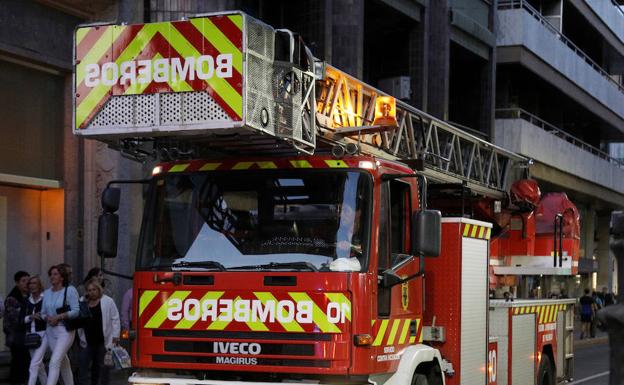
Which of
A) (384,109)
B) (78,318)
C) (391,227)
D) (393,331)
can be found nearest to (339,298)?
(393,331)

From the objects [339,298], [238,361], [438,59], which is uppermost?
[438,59]

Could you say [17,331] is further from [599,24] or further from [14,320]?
[599,24]

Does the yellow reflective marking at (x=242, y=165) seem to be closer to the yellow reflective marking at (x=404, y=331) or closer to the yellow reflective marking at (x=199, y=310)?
the yellow reflective marking at (x=199, y=310)

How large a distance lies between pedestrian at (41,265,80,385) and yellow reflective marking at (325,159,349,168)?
5.55 m

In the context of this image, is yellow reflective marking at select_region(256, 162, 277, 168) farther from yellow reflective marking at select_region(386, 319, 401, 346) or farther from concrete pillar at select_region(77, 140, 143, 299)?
concrete pillar at select_region(77, 140, 143, 299)

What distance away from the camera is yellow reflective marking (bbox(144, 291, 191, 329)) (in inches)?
304

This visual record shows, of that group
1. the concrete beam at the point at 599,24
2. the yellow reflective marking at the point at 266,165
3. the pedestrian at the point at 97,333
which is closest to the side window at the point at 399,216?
the yellow reflective marking at the point at 266,165

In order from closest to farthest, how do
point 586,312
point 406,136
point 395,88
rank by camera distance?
point 406,136 → point 395,88 → point 586,312

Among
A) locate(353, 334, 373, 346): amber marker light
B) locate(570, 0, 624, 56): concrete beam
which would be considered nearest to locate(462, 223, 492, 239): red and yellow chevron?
locate(353, 334, 373, 346): amber marker light

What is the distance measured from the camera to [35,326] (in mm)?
12547

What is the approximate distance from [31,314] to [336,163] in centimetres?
635

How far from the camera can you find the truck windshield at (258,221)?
7.55 metres

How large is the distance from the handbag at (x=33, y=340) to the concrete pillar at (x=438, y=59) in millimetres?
16949

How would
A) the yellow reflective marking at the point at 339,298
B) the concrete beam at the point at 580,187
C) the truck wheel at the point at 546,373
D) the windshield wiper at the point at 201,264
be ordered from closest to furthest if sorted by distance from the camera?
the yellow reflective marking at the point at 339,298 < the windshield wiper at the point at 201,264 < the truck wheel at the point at 546,373 < the concrete beam at the point at 580,187
